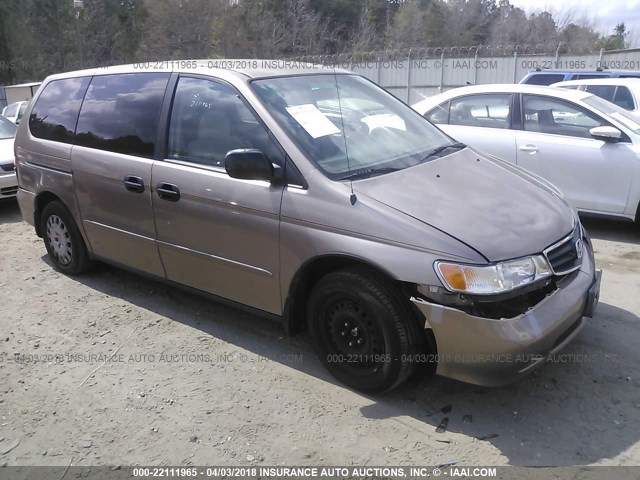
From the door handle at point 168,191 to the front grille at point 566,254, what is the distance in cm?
238

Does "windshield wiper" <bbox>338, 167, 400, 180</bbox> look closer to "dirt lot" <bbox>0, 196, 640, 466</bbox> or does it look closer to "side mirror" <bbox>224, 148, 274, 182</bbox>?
"side mirror" <bbox>224, 148, 274, 182</bbox>

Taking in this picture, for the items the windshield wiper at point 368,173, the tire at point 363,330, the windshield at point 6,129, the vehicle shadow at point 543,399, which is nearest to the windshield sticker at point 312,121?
the windshield wiper at point 368,173

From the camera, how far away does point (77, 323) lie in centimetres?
442

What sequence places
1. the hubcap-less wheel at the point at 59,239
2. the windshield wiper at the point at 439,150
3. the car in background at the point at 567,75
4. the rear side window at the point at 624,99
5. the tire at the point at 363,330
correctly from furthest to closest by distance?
the car in background at the point at 567,75, the rear side window at the point at 624,99, the hubcap-less wheel at the point at 59,239, the windshield wiper at the point at 439,150, the tire at the point at 363,330

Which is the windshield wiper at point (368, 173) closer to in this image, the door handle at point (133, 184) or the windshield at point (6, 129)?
the door handle at point (133, 184)

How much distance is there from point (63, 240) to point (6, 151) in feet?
14.1

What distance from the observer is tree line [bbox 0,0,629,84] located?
109 ft

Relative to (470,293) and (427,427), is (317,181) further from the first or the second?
(427,427)

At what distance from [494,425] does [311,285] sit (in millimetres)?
1289

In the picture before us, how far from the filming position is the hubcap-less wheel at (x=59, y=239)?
514 centimetres

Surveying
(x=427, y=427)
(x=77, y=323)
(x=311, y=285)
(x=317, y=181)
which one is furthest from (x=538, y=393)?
(x=77, y=323)

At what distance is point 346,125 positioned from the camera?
3.73 meters

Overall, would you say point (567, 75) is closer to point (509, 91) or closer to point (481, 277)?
point (509, 91)

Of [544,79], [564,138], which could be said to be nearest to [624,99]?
[544,79]
